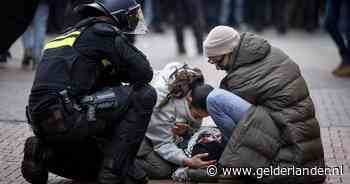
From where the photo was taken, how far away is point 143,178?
16.5ft

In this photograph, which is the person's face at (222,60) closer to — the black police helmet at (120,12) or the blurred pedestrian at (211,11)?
the black police helmet at (120,12)

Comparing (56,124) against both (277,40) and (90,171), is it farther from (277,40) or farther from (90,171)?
(277,40)

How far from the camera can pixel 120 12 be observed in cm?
487

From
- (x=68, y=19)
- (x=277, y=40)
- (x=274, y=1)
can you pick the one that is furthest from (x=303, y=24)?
(x=68, y=19)

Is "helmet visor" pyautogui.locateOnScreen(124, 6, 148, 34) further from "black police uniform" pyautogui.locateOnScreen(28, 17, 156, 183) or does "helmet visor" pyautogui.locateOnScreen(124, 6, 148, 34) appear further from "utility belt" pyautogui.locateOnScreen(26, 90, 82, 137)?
"utility belt" pyautogui.locateOnScreen(26, 90, 82, 137)

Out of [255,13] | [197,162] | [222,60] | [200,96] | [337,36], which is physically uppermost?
[222,60]

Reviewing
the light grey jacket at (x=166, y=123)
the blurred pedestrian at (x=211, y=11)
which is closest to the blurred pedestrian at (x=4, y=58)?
the light grey jacket at (x=166, y=123)

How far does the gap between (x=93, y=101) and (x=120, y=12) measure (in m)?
0.58

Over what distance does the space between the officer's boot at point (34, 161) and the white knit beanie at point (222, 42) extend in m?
1.21

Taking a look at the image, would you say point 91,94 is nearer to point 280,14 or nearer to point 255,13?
point 280,14

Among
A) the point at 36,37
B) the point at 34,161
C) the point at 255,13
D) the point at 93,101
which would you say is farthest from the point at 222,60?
the point at 255,13

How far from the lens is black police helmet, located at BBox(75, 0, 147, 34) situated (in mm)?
4863

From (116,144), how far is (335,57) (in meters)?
7.56

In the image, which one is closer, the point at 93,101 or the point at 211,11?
the point at 93,101
